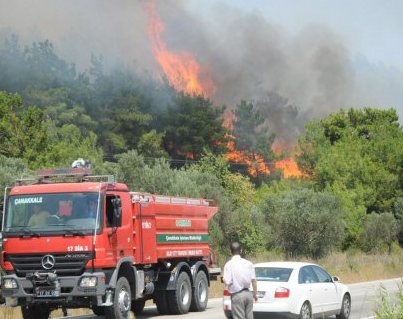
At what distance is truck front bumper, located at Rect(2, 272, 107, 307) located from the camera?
630 inches

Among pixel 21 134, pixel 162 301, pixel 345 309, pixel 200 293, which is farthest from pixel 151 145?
pixel 345 309

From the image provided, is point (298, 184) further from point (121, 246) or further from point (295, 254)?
point (121, 246)

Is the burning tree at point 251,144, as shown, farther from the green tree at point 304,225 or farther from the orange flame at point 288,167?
the green tree at point 304,225

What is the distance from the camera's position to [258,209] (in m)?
48.6

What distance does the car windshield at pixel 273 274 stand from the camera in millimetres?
16125

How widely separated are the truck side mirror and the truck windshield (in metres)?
0.40

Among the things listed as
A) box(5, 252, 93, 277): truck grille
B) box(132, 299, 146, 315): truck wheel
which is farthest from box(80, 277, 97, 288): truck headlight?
box(132, 299, 146, 315): truck wheel

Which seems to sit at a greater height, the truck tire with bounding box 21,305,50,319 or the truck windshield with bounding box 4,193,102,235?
the truck windshield with bounding box 4,193,102,235

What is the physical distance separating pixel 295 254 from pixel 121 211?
31.4 meters

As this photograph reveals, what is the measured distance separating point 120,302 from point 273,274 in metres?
3.36

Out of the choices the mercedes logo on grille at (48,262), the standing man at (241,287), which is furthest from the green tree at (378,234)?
the standing man at (241,287)

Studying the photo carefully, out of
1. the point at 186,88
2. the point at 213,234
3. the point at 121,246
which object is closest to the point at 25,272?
the point at 121,246

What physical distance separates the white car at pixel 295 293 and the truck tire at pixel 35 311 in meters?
4.67

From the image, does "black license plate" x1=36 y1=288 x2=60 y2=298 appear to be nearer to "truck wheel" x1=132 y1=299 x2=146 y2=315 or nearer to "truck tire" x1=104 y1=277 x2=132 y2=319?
"truck tire" x1=104 y1=277 x2=132 y2=319
